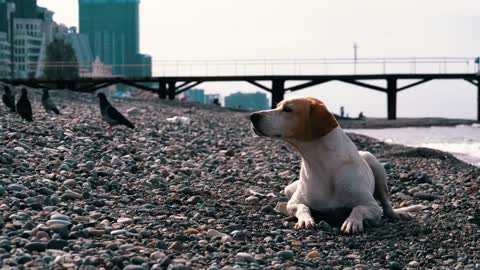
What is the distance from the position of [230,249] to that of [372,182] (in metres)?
2.11

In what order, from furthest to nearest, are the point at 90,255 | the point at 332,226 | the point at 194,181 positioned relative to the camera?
the point at 194,181
the point at 332,226
the point at 90,255

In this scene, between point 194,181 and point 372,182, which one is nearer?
point 372,182

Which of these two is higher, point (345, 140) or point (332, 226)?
point (345, 140)

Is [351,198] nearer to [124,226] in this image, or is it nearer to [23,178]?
[124,226]

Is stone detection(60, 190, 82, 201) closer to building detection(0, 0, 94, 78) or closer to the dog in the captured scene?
the dog

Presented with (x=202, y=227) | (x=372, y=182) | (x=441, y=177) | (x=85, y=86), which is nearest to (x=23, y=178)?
(x=202, y=227)

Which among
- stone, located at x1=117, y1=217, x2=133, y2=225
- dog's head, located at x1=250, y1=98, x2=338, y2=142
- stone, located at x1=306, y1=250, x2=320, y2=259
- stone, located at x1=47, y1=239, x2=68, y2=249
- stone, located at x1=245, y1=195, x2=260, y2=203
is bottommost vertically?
stone, located at x1=306, y1=250, x2=320, y2=259

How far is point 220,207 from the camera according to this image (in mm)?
6730

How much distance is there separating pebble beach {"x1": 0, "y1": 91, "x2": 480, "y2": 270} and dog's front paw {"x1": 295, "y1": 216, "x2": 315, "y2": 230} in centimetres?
6

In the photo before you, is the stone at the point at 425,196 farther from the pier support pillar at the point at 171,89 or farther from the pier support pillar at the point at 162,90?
the pier support pillar at the point at 162,90

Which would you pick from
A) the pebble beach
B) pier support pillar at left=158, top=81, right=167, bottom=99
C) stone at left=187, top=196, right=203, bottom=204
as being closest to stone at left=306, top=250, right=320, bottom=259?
the pebble beach

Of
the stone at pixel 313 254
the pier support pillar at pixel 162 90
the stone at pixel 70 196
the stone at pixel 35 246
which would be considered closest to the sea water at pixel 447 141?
the pier support pillar at pixel 162 90

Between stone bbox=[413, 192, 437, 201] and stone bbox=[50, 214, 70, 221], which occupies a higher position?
stone bbox=[50, 214, 70, 221]

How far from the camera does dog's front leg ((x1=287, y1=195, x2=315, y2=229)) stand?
6.06 m
